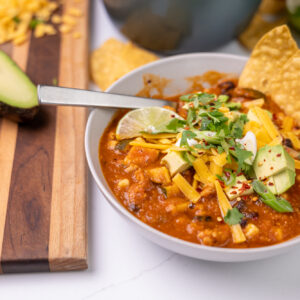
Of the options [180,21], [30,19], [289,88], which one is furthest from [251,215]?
[30,19]

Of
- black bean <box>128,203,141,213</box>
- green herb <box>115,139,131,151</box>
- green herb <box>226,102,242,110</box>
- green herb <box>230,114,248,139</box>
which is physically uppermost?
green herb <box>230,114,248,139</box>

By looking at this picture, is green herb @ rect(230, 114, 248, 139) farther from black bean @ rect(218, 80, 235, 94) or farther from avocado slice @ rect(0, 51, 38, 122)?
avocado slice @ rect(0, 51, 38, 122)

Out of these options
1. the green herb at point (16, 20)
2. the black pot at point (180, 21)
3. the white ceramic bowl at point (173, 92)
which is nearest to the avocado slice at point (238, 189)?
the white ceramic bowl at point (173, 92)

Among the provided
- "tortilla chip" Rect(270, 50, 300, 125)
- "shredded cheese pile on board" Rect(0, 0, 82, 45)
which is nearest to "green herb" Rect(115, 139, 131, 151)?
"tortilla chip" Rect(270, 50, 300, 125)

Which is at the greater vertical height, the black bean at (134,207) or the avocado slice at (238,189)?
the avocado slice at (238,189)

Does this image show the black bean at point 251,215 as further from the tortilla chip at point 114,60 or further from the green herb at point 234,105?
the tortilla chip at point 114,60
